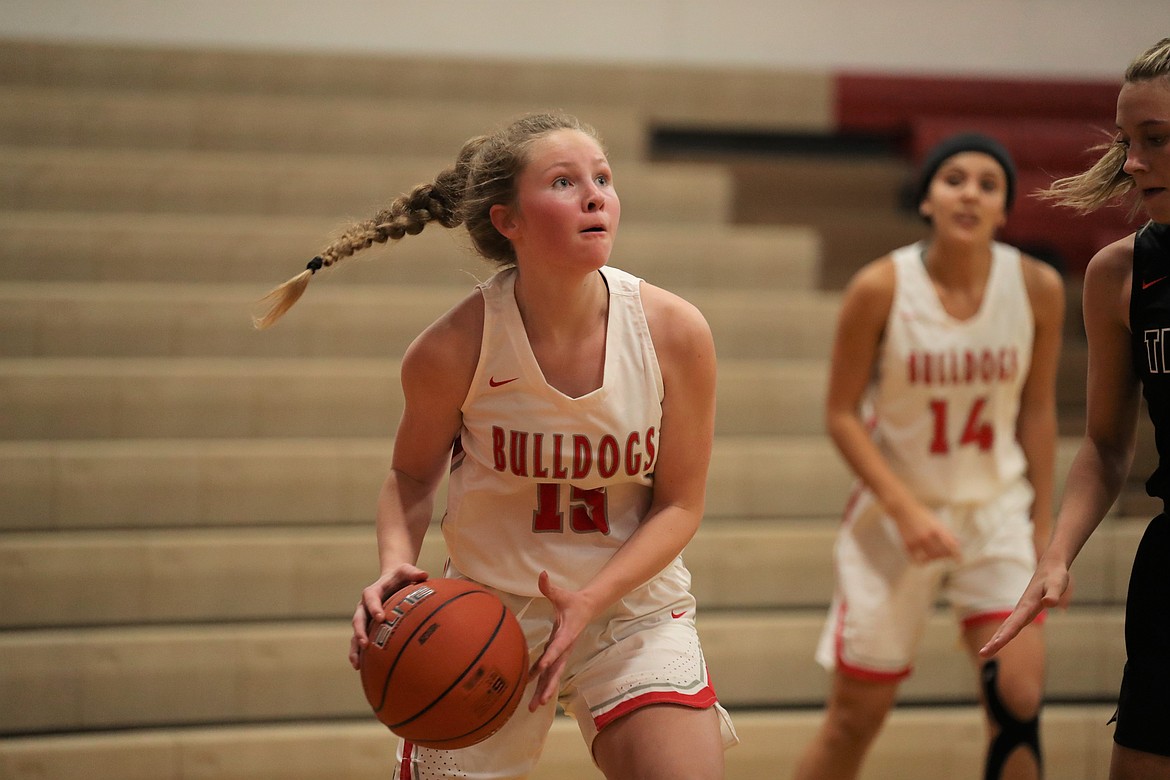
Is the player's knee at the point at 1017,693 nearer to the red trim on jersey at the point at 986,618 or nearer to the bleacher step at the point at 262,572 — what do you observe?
the red trim on jersey at the point at 986,618

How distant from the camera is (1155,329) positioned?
191cm

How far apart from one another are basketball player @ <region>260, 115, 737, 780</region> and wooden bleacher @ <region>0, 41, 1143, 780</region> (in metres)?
1.64

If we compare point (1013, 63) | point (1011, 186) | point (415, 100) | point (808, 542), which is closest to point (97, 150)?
point (415, 100)

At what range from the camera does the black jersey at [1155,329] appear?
190 cm

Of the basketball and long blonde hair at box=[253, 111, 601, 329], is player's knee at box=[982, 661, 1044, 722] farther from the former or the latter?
long blonde hair at box=[253, 111, 601, 329]

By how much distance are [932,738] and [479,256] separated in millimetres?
2405

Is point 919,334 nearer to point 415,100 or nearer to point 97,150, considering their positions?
point 415,100

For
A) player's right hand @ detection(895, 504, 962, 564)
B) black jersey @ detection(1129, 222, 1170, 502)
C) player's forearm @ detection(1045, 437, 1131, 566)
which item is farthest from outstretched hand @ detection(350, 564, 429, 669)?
player's right hand @ detection(895, 504, 962, 564)

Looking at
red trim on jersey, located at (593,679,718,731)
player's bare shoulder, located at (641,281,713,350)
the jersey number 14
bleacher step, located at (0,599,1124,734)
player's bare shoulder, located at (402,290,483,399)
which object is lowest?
bleacher step, located at (0,599,1124,734)

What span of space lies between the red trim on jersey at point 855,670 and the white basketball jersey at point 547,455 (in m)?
1.11

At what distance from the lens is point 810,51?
6195mm

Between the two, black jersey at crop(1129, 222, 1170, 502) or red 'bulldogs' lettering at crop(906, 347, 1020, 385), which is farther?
red 'bulldogs' lettering at crop(906, 347, 1020, 385)

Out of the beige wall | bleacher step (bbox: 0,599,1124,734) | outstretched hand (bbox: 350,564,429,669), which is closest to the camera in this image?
outstretched hand (bbox: 350,564,429,669)

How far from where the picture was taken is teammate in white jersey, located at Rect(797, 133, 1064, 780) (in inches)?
121
